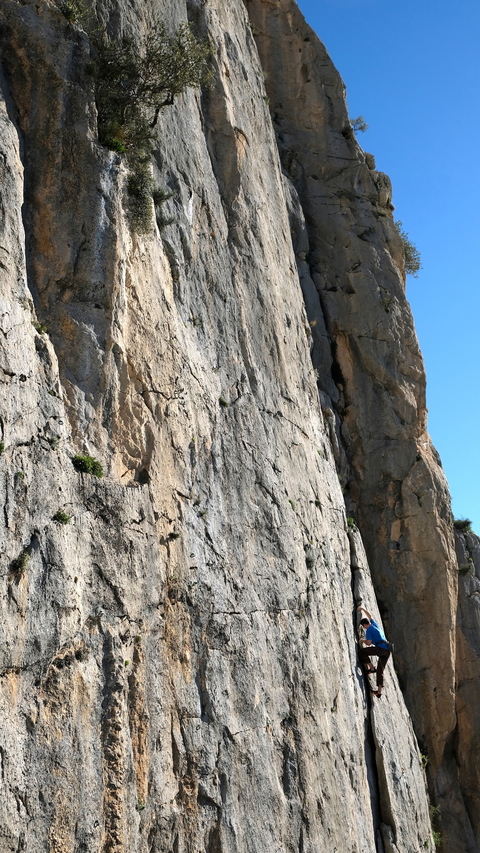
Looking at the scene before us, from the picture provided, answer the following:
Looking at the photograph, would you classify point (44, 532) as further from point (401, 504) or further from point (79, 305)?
point (401, 504)

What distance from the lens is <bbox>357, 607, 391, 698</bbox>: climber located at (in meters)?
16.0

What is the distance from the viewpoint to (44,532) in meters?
8.73

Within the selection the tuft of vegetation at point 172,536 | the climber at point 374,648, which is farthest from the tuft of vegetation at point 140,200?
the climber at point 374,648

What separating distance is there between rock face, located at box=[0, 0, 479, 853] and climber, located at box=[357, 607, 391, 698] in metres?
0.37

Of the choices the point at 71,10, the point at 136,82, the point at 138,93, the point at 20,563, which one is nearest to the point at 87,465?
the point at 20,563

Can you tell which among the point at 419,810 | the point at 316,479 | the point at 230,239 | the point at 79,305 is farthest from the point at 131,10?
the point at 419,810

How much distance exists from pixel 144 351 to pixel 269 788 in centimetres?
662

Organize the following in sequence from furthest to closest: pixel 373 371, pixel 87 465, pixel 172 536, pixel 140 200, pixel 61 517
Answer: pixel 373 371 → pixel 140 200 → pixel 172 536 → pixel 87 465 → pixel 61 517

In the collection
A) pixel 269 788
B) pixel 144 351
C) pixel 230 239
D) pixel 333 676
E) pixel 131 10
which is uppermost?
pixel 131 10

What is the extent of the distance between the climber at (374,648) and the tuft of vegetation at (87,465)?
27.4 ft

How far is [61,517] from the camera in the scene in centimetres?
900

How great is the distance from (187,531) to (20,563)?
3.52 meters

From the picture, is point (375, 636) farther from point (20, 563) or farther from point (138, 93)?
point (138, 93)

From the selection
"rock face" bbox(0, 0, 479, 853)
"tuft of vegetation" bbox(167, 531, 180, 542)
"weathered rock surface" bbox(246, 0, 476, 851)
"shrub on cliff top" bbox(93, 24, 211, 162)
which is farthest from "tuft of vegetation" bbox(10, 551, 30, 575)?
"weathered rock surface" bbox(246, 0, 476, 851)
